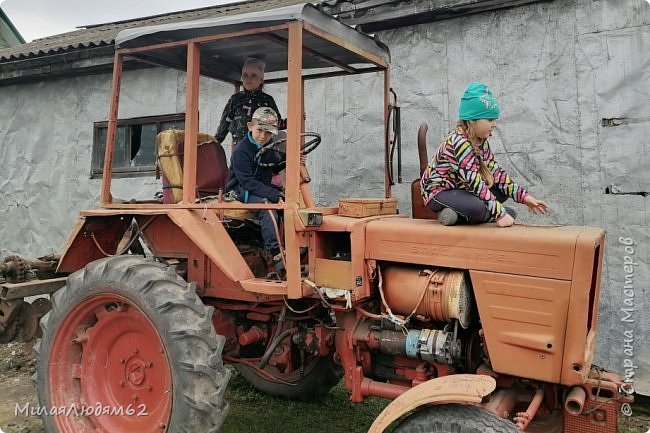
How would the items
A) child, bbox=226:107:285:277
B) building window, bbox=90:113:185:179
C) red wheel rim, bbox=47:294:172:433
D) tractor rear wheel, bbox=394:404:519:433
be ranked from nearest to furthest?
tractor rear wheel, bbox=394:404:519:433 < red wheel rim, bbox=47:294:172:433 < child, bbox=226:107:285:277 < building window, bbox=90:113:185:179

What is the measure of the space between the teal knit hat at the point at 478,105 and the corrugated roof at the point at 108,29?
14.5 ft

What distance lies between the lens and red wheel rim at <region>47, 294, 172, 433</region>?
3.28 m

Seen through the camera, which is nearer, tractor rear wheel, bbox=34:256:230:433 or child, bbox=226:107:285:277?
tractor rear wheel, bbox=34:256:230:433

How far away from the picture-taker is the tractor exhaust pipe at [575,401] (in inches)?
101

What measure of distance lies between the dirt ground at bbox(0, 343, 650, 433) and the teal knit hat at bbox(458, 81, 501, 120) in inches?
105

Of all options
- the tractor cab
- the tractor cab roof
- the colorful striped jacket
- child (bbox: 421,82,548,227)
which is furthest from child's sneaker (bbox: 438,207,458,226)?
the tractor cab roof

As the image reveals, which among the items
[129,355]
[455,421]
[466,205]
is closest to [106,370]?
[129,355]

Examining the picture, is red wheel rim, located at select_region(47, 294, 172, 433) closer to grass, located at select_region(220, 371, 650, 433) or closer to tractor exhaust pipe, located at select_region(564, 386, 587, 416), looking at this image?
grass, located at select_region(220, 371, 650, 433)

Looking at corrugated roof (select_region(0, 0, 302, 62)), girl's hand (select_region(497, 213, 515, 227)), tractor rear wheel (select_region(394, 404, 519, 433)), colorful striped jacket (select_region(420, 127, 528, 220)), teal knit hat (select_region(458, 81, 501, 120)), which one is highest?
corrugated roof (select_region(0, 0, 302, 62))

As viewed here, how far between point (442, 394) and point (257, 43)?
7.88 feet

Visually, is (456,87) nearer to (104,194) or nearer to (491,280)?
(491,280)

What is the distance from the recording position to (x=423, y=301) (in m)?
2.91

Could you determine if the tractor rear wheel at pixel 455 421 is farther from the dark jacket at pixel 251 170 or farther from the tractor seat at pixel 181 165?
the tractor seat at pixel 181 165

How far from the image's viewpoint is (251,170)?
141 inches
